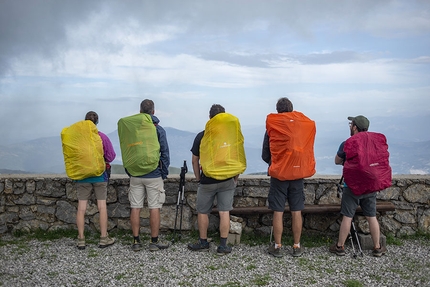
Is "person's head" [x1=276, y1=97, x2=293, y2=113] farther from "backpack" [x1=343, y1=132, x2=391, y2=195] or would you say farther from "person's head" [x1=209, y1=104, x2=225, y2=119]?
"backpack" [x1=343, y1=132, x2=391, y2=195]

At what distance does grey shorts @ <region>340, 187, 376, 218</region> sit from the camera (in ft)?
23.1

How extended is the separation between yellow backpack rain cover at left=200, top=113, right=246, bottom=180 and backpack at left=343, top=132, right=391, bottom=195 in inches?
64.1

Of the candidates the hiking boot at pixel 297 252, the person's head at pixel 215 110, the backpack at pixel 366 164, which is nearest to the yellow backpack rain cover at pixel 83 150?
the person's head at pixel 215 110

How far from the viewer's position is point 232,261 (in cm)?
677

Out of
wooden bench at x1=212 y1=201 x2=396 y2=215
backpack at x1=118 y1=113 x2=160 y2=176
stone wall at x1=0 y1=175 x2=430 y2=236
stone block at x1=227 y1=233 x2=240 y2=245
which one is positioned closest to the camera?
backpack at x1=118 y1=113 x2=160 y2=176

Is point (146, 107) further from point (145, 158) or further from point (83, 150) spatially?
point (83, 150)

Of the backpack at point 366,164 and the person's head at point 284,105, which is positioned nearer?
the backpack at point 366,164

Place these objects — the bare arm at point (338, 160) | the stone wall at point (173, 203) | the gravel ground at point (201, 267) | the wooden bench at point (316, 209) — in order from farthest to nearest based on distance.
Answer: the stone wall at point (173, 203) → the wooden bench at point (316, 209) → the bare arm at point (338, 160) → the gravel ground at point (201, 267)

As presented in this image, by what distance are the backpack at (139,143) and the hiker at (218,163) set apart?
24.5 inches

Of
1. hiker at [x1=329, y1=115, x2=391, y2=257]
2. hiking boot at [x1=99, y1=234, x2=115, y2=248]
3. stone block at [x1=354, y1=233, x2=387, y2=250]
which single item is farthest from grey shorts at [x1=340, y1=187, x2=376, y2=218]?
hiking boot at [x1=99, y1=234, x2=115, y2=248]

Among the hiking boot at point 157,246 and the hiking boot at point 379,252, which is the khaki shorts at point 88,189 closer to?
the hiking boot at point 157,246

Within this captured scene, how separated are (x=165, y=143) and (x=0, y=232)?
3.70m

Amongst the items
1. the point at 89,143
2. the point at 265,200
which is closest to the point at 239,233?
the point at 265,200

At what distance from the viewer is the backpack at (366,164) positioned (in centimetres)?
671
